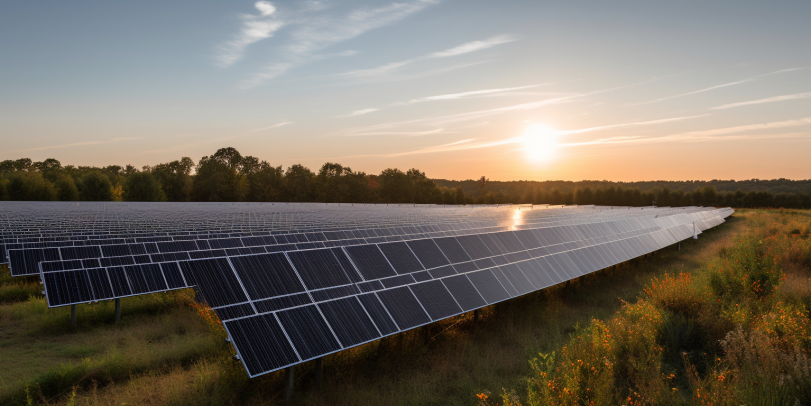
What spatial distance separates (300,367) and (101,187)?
335 feet

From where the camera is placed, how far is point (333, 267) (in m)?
9.37

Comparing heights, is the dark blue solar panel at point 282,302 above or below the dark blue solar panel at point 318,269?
below

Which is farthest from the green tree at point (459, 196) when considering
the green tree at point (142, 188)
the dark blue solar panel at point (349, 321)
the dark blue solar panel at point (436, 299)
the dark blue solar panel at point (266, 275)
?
the dark blue solar panel at point (349, 321)

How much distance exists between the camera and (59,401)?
7.38 metres

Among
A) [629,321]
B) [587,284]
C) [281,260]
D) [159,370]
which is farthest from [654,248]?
[159,370]

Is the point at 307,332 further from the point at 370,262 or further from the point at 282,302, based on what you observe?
the point at 370,262

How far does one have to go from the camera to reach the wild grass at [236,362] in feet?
23.8

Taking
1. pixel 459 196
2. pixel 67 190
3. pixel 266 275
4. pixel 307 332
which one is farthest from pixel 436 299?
pixel 459 196

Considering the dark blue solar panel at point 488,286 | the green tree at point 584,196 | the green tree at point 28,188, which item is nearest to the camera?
the dark blue solar panel at point 488,286

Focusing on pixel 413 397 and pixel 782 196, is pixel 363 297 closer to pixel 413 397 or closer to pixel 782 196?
pixel 413 397

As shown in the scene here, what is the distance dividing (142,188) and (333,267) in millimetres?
102195

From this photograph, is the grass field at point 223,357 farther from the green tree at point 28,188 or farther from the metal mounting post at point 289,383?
the green tree at point 28,188

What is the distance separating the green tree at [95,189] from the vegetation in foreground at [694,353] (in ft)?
336

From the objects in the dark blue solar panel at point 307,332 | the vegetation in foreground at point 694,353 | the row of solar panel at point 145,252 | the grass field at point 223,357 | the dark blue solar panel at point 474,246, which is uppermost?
the row of solar panel at point 145,252
